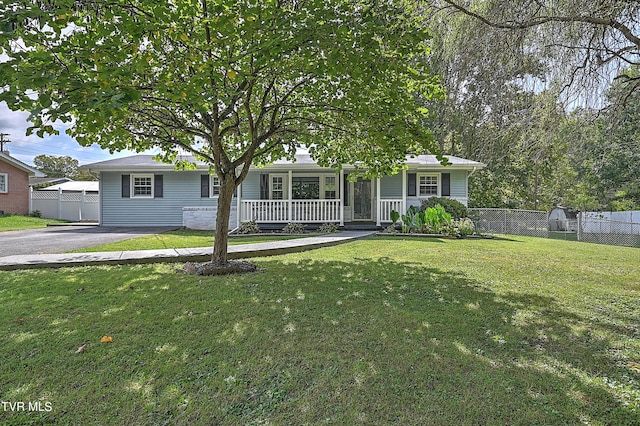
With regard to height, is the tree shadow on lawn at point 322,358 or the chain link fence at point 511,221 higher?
the chain link fence at point 511,221

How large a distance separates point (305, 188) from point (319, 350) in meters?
13.4

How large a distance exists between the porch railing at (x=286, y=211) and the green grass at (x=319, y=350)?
8.84m

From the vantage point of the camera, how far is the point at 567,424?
220 cm

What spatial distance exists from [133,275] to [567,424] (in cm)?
592

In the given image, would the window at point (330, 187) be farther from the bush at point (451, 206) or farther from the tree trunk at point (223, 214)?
the tree trunk at point (223, 214)

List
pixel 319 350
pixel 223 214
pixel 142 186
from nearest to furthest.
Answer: pixel 319 350, pixel 223 214, pixel 142 186

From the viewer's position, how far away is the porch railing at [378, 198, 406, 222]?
1476cm

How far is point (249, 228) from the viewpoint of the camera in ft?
44.6

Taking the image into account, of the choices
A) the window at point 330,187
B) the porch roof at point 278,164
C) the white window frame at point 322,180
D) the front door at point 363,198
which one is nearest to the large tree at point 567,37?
the porch roof at point 278,164

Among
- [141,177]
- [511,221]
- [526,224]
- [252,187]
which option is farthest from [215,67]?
[526,224]

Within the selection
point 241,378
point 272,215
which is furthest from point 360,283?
point 272,215

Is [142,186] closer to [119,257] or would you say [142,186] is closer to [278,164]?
[278,164]

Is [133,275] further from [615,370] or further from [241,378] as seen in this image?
[615,370]

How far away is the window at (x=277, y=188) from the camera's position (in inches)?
640
